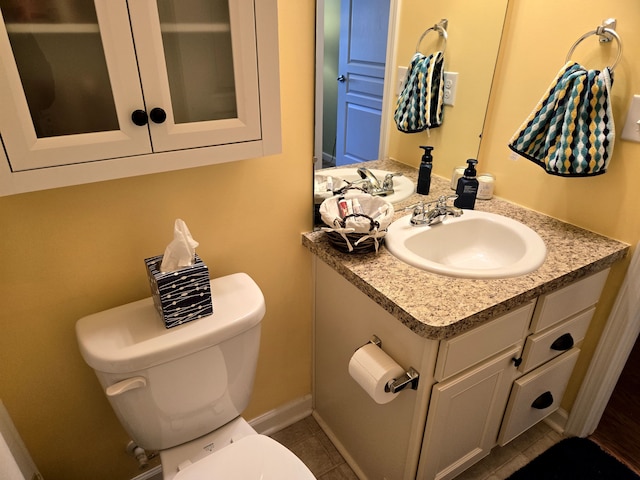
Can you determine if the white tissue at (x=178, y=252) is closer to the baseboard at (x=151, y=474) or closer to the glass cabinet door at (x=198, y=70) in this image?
the glass cabinet door at (x=198, y=70)

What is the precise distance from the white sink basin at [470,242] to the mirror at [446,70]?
0.31 metres

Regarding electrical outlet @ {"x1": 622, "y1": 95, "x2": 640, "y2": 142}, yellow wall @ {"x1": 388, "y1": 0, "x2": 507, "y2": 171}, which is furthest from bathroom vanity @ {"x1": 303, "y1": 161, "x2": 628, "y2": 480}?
electrical outlet @ {"x1": 622, "y1": 95, "x2": 640, "y2": 142}

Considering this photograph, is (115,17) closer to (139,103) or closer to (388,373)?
(139,103)

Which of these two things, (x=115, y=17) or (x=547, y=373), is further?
(x=547, y=373)

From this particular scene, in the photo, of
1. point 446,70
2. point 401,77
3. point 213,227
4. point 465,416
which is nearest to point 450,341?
point 465,416

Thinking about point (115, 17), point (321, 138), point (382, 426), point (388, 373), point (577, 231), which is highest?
point (115, 17)

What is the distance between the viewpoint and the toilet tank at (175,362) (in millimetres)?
949

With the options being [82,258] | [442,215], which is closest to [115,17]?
[82,258]

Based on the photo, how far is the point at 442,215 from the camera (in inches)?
54.5

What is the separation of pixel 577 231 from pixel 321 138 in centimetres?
91

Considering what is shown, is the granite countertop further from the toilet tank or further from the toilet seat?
the toilet seat

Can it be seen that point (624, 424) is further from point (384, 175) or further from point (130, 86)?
point (130, 86)

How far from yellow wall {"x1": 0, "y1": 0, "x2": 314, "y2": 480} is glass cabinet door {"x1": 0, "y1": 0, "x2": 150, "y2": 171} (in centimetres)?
25

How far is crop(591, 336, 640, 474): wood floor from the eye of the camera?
1575mm
